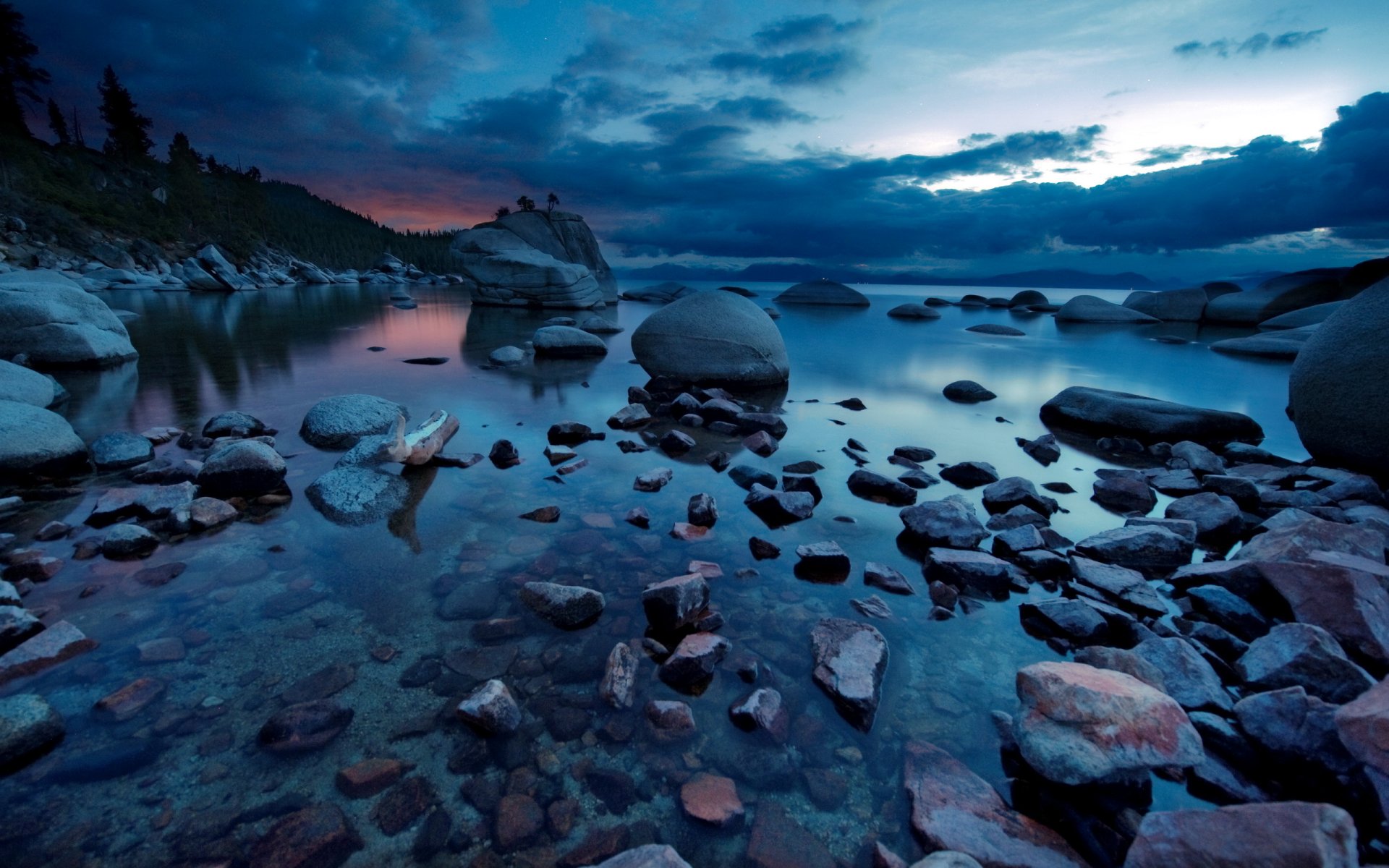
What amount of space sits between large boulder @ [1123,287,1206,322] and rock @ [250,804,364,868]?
→ 40660mm

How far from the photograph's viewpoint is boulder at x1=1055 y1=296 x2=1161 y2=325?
30172mm

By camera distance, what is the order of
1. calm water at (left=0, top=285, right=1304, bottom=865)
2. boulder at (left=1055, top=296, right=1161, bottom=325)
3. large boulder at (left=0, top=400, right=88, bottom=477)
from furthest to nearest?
boulder at (left=1055, top=296, right=1161, bottom=325), large boulder at (left=0, top=400, right=88, bottom=477), calm water at (left=0, top=285, right=1304, bottom=865)

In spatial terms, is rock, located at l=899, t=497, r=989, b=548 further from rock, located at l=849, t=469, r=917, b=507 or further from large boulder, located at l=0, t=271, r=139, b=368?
large boulder, located at l=0, t=271, r=139, b=368

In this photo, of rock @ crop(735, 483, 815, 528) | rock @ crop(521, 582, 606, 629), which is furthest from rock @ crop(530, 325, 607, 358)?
rock @ crop(521, 582, 606, 629)

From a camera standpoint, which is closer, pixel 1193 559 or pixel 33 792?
pixel 33 792

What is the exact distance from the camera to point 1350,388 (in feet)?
17.0

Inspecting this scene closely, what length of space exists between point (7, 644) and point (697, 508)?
3331 mm

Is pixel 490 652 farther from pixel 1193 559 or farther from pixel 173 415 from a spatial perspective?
pixel 173 415

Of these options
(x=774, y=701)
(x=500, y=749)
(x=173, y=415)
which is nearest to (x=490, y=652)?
(x=500, y=749)

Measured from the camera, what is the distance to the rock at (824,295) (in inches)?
1630

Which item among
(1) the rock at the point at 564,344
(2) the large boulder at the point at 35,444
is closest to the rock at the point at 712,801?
(2) the large boulder at the point at 35,444

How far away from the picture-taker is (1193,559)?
3639mm

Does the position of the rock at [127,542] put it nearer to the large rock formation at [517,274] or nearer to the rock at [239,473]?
the rock at [239,473]

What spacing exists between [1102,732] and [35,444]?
708cm
